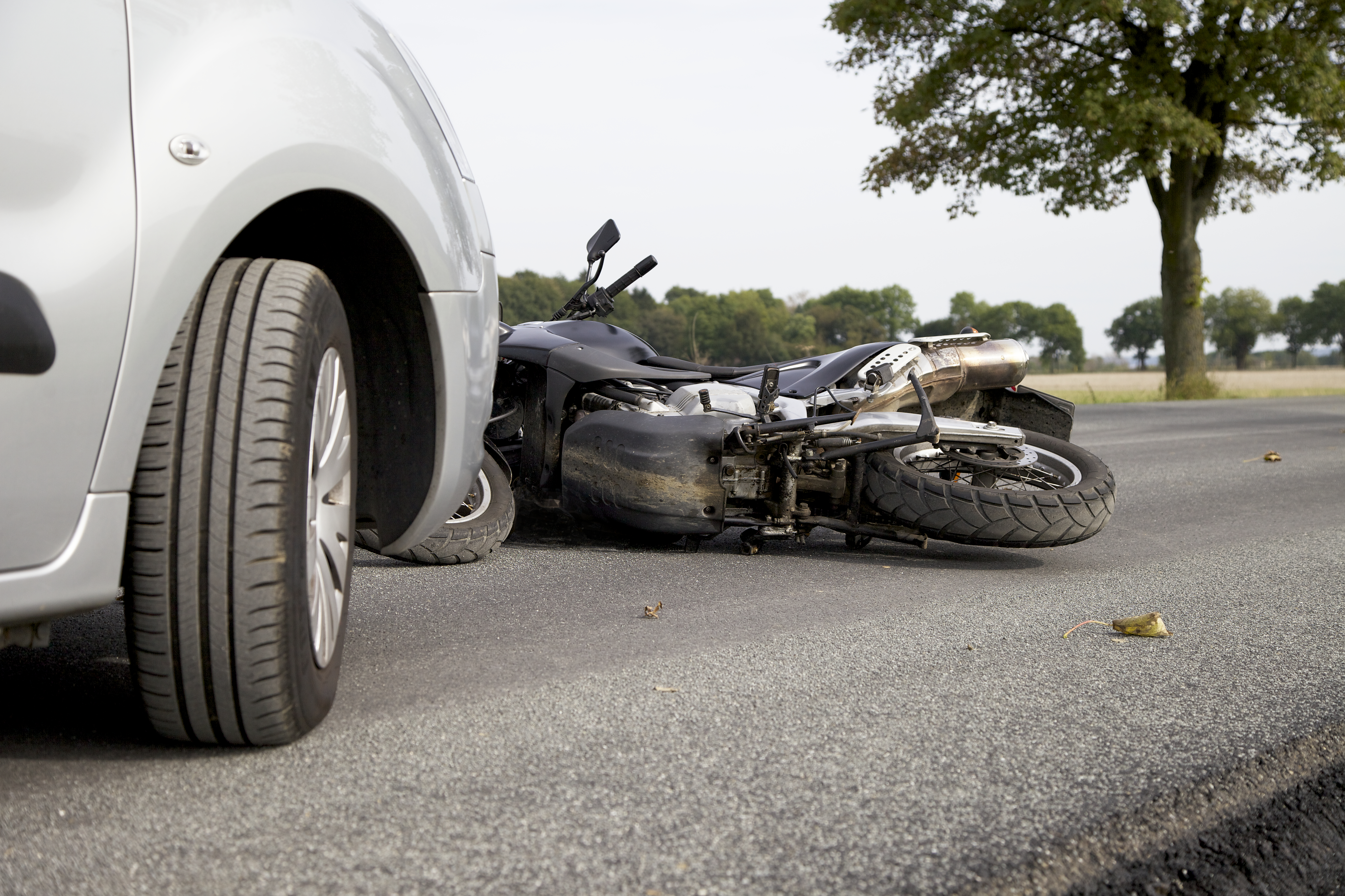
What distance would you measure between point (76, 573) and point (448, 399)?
875 mm

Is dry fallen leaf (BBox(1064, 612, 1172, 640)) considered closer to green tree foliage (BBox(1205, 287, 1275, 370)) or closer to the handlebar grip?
the handlebar grip

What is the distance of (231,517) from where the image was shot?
1.72 m

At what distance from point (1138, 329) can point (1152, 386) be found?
395 feet

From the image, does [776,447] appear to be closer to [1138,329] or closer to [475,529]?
[475,529]

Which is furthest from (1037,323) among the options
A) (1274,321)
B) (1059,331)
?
(1274,321)

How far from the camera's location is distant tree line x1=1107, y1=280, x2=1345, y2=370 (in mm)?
121000

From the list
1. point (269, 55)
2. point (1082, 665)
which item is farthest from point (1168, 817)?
point (269, 55)

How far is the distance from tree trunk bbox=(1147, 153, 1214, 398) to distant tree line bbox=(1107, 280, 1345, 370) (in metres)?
105

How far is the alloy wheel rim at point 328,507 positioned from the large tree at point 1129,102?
60.4 feet

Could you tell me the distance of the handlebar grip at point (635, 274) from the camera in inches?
196

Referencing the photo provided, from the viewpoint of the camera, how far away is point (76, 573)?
62.5 inches

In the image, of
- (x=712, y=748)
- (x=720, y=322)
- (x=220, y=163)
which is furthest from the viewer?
(x=720, y=322)

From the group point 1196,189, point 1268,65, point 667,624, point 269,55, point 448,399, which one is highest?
point 1268,65

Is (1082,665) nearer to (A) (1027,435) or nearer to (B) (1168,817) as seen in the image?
(B) (1168,817)
